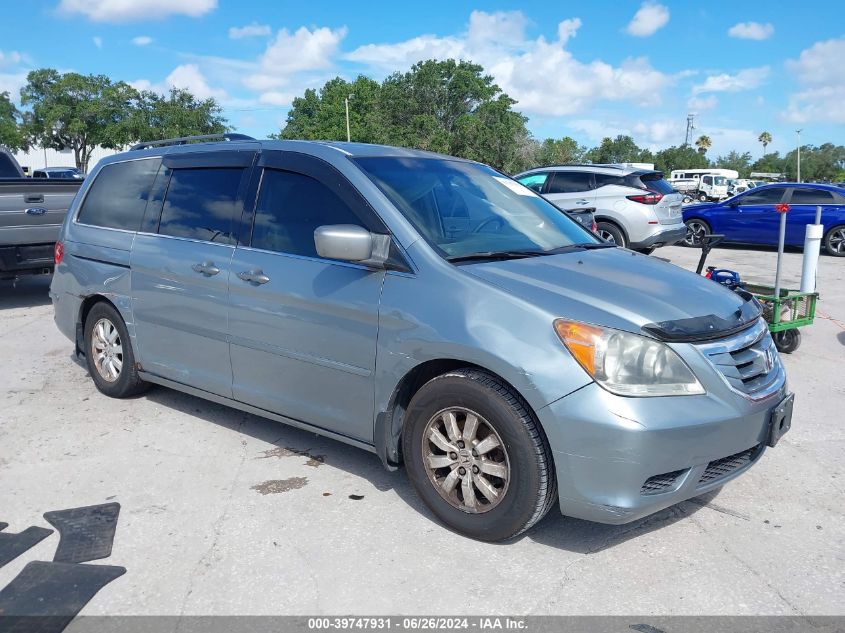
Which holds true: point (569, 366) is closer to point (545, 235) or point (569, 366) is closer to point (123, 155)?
point (545, 235)

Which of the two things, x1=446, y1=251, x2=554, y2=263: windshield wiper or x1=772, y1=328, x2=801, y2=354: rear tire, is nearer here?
x1=446, y1=251, x2=554, y2=263: windshield wiper

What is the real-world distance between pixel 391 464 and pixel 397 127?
5634 centimetres

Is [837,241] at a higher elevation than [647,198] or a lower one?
lower

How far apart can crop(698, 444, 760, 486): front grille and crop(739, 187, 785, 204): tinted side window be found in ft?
46.2

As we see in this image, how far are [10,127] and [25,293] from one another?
2160 inches

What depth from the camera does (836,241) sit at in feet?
50.0

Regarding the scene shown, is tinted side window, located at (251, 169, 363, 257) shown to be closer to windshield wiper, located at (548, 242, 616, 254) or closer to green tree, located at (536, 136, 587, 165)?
windshield wiper, located at (548, 242, 616, 254)

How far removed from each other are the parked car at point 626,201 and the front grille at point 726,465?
940 cm

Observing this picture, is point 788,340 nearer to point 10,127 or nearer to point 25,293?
point 25,293

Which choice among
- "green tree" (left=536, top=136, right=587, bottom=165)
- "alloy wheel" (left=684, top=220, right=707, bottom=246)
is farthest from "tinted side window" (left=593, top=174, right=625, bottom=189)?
"green tree" (left=536, top=136, right=587, bottom=165)

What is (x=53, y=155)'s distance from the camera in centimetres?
7056

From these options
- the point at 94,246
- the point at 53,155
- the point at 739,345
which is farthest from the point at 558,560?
the point at 53,155

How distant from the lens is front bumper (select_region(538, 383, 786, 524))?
297 centimetres

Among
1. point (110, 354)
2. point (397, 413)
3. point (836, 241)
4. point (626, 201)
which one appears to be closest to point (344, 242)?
point (397, 413)
